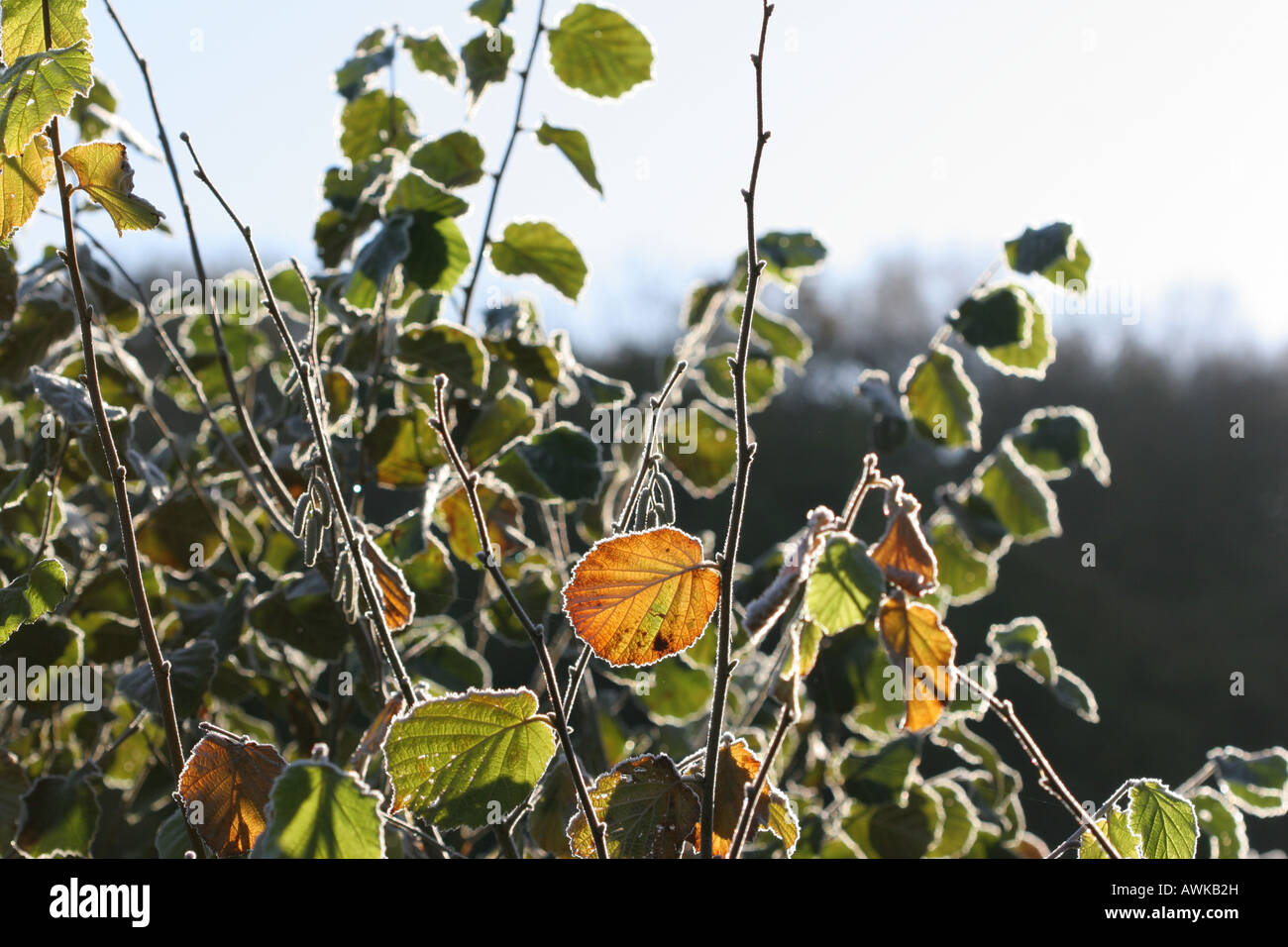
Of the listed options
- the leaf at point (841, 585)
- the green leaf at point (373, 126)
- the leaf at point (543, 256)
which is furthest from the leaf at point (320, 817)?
the green leaf at point (373, 126)

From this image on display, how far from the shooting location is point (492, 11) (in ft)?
3.74

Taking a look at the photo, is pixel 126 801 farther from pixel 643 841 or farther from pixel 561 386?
pixel 643 841

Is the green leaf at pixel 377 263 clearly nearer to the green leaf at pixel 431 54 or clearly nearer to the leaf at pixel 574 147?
the leaf at pixel 574 147

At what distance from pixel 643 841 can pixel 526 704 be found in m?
0.12

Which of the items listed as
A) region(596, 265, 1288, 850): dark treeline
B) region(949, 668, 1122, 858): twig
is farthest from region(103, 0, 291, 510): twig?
region(596, 265, 1288, 850): dark treeline

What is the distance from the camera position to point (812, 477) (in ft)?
19.8

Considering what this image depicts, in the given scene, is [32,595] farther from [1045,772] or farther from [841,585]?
[1045,772]

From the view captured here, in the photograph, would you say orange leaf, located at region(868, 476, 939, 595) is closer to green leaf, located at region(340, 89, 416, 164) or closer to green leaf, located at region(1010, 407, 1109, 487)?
green leaf, located at region(1010, 407, 1109, 487)

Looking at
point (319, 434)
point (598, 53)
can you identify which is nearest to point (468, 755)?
point (319, 434)

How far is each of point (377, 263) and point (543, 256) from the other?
0.87 feet

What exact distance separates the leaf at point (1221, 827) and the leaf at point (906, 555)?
0.61 meters

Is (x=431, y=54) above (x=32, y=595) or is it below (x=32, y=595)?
above

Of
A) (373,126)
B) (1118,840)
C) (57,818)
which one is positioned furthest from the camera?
(373,126)
